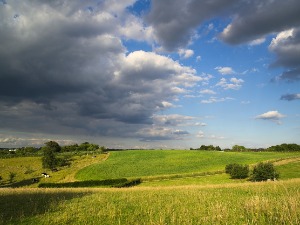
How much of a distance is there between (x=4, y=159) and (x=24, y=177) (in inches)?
1380

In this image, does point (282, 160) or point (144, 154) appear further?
point (144, 154)

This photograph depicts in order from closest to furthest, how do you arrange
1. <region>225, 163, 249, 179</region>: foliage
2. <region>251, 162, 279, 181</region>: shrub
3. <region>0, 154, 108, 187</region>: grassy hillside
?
<region>251, 162, 279, 181</region>: shrub < <region>225, 163, 249, 179</region>: foliage < <region>0, 154, 108, 187</region>: grassy hillside

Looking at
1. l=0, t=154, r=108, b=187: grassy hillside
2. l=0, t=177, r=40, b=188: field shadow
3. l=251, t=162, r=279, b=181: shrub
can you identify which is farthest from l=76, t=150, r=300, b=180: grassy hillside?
l=251, t=162, r=279, b=181: shrub

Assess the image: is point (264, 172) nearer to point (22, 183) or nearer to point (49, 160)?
point (22, 183)

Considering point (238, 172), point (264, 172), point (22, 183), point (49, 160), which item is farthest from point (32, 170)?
point (264, 172)

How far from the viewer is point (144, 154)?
125 m

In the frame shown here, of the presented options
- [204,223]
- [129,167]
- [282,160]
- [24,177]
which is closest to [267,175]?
[282,160]

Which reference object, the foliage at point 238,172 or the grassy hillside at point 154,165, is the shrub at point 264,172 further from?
the grassy hillside at point 154,165

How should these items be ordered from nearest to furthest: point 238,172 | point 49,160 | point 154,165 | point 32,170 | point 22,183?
point 238,172
point 22,183
point 49,160
point 154,165
point 32,170

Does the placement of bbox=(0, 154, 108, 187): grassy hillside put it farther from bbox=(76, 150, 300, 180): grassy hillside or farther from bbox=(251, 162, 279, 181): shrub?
bbox=(251, 162, 279, 181): shrub

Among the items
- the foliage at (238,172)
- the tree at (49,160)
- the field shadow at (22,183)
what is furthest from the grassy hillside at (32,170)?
the foliage at (238,172)

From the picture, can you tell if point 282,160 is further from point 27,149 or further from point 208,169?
point 27,149

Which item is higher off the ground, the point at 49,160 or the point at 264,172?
the point at 49,160

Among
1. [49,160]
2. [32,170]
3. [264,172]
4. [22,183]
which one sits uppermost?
[49,160]
